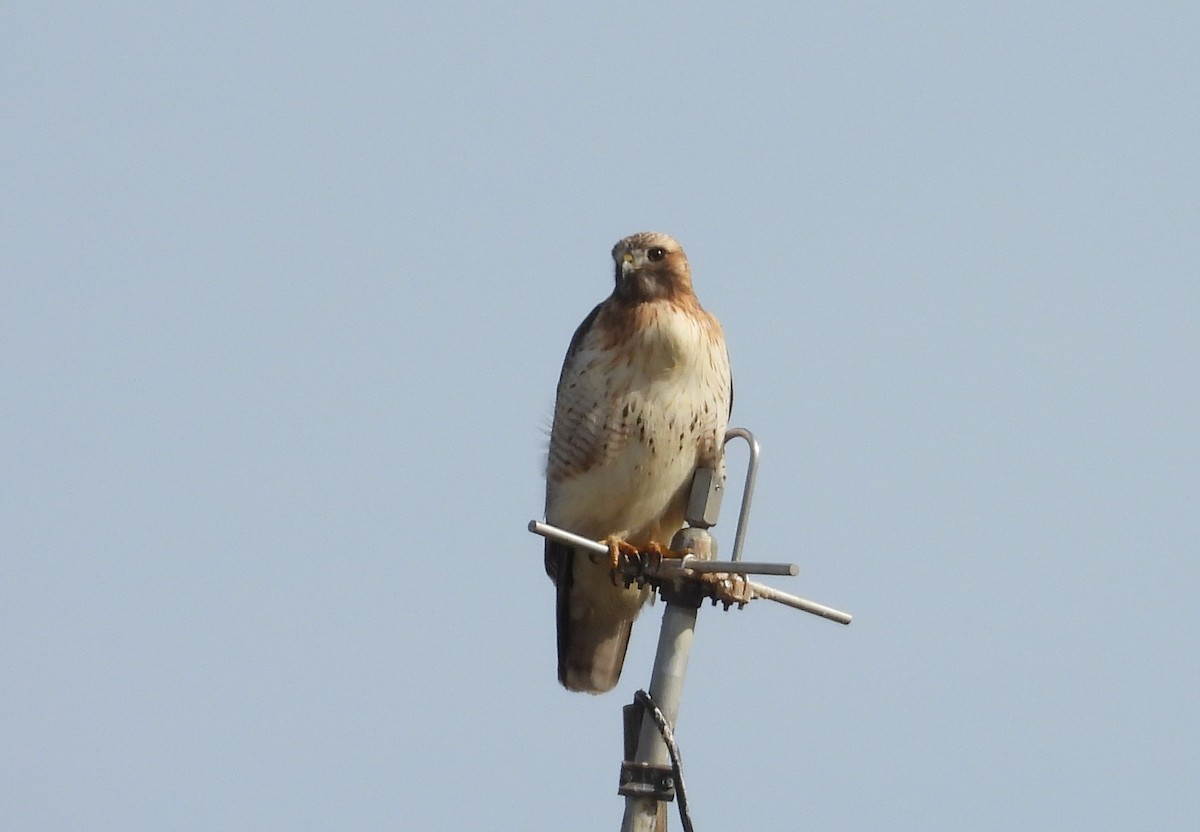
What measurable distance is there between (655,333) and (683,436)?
19.1 inches

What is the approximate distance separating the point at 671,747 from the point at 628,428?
249 cm

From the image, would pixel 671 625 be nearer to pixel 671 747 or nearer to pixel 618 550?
pixel 671 747

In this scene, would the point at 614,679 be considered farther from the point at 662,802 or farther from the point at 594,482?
the point at 662,802

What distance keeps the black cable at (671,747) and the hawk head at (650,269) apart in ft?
9.20

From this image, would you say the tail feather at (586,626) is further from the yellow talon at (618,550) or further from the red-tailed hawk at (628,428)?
the yellow talon at (618,550)

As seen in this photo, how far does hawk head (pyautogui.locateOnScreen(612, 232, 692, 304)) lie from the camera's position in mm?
9109

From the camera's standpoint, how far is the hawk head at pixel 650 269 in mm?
9109

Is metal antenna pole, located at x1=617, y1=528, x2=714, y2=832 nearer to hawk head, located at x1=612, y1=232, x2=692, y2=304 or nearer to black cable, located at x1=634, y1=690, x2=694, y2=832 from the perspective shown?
black cable, located at x1=634, y1=690, x2=694, y2=832

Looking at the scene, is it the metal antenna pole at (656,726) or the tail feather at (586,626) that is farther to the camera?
the tail feather at (586,626)

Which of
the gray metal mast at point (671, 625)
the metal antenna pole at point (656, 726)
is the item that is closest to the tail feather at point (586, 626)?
the gray metal mast at point (671, 625)

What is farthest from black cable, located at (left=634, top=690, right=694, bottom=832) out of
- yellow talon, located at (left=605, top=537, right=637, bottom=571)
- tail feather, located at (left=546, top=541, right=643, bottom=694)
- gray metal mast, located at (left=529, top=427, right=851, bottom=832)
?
tail feather, located at (left=546, top=541, right=643, bottom=694)

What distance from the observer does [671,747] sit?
21.4ft

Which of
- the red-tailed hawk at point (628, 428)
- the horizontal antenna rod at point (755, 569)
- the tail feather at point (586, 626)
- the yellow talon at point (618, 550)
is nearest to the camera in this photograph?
the horizontal antenna rod at point (755, 569)

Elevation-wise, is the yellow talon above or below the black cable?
above
